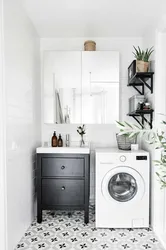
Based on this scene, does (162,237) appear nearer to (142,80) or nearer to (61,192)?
(61,192)

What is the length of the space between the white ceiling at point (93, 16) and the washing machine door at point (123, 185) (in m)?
1.70

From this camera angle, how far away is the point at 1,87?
5.65ft

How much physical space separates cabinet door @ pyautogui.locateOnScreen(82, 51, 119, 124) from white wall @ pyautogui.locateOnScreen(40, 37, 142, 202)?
215mm

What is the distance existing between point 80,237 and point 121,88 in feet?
6.47

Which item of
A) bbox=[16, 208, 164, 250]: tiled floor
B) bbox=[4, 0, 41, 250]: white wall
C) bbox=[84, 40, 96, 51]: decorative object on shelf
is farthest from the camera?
bbox=[84, 40, 96, 51]: decorative object on shelf

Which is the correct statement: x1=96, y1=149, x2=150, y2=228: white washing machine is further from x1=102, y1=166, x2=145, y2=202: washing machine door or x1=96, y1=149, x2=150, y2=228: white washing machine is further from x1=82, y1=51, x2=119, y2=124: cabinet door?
x1=82, y1=51, x2=119, y2=124: cabinet door

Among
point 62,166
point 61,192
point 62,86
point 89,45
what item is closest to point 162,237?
point 61,192

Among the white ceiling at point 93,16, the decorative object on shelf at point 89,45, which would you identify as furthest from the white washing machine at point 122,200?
the white ceiling at point 93,16

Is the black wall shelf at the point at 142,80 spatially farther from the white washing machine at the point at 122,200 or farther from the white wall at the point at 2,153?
the white wall at the point at 2,153

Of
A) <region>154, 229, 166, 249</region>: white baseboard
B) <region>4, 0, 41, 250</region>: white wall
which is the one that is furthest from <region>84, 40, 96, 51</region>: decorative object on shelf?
<region>154, 229, 166, 249</region>: white baseboard

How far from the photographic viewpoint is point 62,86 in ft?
9.48

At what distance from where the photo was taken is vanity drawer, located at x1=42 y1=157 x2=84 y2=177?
251 centimetres

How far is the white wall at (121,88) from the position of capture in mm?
3033

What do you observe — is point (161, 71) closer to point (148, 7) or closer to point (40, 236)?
point (148, 7)
